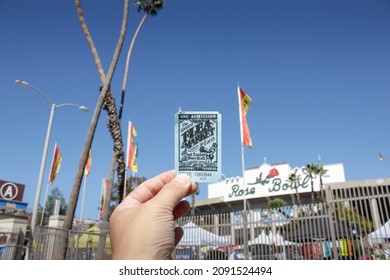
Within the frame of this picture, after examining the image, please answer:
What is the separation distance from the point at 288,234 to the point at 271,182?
40.9 metres

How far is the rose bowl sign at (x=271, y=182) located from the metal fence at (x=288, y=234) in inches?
1502

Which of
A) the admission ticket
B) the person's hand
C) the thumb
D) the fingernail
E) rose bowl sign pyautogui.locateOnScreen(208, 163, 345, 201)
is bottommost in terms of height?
the person's hand

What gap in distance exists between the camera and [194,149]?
2.34 m

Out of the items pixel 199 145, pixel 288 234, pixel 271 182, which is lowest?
pixel 288 234

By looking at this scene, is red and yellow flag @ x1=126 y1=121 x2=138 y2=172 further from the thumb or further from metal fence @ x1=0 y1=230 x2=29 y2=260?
the thumb

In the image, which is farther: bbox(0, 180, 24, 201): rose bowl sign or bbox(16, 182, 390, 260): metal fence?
bbox(0, 180, 24, 201): rose bowl sign

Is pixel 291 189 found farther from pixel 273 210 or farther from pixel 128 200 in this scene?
pixel 128 200

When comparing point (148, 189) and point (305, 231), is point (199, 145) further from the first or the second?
point (305, 231)

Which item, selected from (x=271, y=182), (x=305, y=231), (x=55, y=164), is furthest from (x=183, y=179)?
(x=271, y=182)

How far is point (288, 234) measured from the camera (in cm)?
1045

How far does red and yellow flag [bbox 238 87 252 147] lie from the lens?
1602cm

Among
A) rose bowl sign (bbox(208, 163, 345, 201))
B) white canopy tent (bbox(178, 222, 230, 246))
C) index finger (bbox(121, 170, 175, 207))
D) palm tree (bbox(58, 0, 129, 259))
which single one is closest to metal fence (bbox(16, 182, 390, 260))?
white canopy tent (bbox(178, 222, 230, 246))

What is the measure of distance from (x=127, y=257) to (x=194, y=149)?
0.91 metres

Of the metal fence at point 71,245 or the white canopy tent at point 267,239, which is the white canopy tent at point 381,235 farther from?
the metal fence at point 71,245
